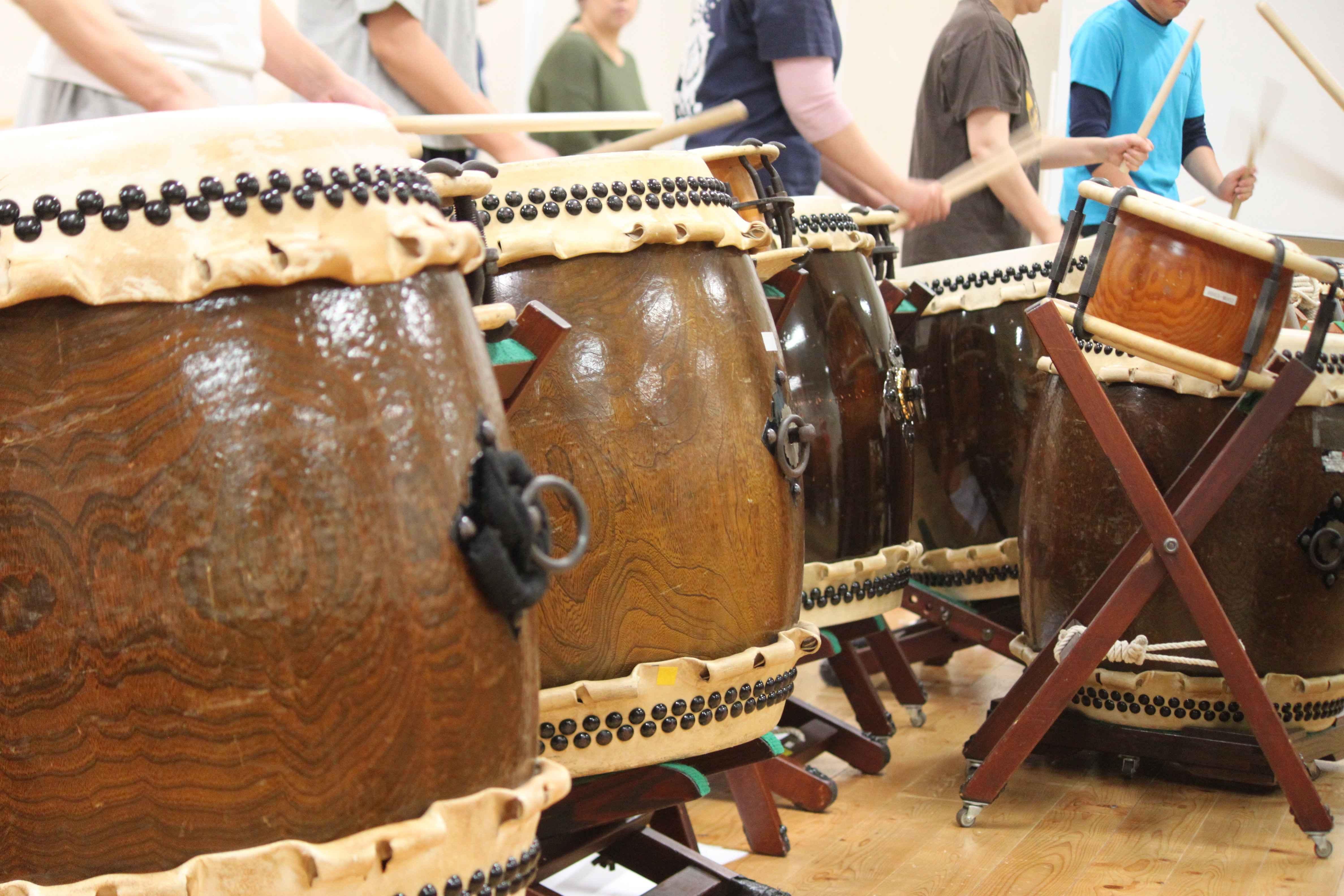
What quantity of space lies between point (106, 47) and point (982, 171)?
1.90m

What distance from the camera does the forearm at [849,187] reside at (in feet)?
10.6

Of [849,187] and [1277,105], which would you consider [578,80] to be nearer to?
[849,187]

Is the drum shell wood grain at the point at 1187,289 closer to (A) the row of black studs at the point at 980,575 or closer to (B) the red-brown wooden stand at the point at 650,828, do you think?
(B) the red-brown wooden stand at the point at 650,828

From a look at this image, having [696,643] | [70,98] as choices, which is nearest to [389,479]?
[696,643]

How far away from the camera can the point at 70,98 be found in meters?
1.78

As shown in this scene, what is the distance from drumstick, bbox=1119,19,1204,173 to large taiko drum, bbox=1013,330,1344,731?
1.06 metres

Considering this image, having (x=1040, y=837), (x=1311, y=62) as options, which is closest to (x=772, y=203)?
(x=1040, y=837)

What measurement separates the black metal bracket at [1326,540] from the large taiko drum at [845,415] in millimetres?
629

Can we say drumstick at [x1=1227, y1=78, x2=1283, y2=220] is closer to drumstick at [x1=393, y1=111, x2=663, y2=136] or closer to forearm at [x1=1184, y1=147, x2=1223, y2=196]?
forearm at [x1=1184, y1=147, x2=1223, y2=196]

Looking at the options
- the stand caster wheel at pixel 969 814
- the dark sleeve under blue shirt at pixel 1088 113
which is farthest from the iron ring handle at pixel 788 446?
the dark sleeve under blue shirt at pixel 1088 113

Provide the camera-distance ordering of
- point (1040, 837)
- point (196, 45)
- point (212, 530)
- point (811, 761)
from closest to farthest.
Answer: point (212, 530), point (196, 45), point (1040, 837), point (811, 761)

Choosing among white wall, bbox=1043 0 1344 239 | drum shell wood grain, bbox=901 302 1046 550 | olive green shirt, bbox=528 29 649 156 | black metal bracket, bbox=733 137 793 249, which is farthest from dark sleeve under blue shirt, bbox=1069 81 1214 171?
black metal bracket, bbox=733 137 793 249

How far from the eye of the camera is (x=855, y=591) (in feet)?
7.70

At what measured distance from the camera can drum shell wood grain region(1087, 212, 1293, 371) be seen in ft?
6.35
